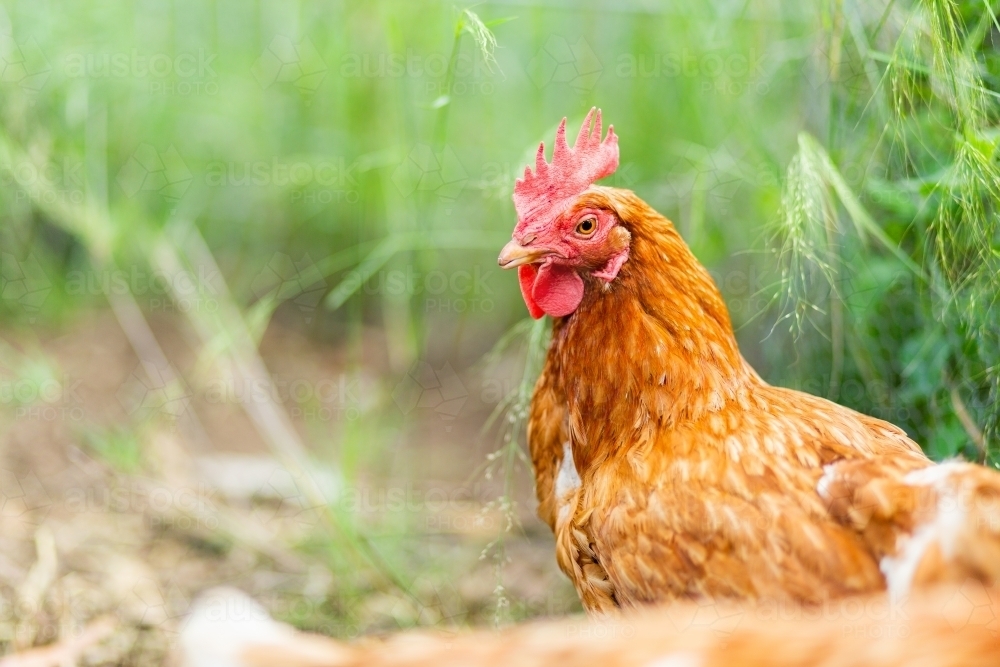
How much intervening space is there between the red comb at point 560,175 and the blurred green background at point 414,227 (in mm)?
355

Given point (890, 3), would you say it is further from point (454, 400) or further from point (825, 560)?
point (454, 400)

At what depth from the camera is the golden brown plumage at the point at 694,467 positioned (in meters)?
1.57

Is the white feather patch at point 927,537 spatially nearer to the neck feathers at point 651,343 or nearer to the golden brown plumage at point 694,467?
the golden brown plumage at point 694,467

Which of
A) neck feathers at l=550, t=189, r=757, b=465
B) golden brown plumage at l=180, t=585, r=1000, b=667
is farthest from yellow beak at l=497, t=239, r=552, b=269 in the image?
golden brown plumage at l=180, t=585, r=1000, b=667

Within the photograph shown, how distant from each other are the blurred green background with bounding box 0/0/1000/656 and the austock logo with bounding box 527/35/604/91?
21 millimetres

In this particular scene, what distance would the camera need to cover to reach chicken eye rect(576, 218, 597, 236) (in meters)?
1.91

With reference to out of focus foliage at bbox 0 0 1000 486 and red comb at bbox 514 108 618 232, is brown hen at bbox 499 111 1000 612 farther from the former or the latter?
out of focus foliage at bbox 0 0 1000 486

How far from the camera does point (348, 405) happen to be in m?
3.55

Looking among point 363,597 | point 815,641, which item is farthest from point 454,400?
point 815,641

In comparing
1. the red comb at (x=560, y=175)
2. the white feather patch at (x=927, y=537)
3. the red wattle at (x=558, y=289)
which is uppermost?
the red comb at (x=560, y=175)

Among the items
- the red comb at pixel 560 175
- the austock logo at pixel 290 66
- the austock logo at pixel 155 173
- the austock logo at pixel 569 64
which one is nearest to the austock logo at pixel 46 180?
the austock logo at pixel 155 173

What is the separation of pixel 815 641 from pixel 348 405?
259 centimetres

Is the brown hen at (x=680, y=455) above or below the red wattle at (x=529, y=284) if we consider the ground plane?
below

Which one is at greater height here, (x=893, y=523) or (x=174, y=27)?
(x=174, y=27)
